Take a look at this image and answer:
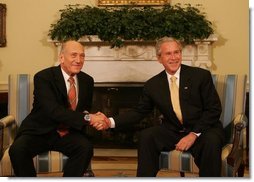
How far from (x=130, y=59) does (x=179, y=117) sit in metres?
1.54

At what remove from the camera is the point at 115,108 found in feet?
11.9

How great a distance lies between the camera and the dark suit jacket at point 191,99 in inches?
78.1

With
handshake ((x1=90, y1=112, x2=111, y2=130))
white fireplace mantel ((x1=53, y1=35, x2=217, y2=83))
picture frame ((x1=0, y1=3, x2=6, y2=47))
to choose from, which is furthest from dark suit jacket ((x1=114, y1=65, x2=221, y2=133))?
picture frame ((x1=0, y1=3, x2=6, y2=47))

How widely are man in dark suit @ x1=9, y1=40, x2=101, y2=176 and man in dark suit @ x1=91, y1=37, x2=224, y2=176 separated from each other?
0.48ft

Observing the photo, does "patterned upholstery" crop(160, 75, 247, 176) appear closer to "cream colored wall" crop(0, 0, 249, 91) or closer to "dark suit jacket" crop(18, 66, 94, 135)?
"dark suit jacket" crop(18, 66, 94, 135)

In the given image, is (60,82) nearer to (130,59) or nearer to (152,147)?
(152,147)

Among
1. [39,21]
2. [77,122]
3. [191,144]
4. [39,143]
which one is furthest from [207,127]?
[39,21]

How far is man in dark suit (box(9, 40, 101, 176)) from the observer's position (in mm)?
1853

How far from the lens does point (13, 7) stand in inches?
144

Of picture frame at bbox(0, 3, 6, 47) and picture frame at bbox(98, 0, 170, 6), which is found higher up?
picture frame at bbox(98, 0, 170, 6)

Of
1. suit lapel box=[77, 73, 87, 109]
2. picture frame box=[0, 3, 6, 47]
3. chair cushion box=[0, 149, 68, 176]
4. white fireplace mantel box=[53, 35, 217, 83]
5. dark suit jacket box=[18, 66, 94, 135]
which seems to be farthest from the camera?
picture frame box=[0, 3, 6, 47]

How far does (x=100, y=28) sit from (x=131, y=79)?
568mm

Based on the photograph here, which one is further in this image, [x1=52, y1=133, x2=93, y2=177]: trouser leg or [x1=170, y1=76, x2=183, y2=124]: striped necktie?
[x1=170, y1=76, x2=183, y2=124]: striped necktie

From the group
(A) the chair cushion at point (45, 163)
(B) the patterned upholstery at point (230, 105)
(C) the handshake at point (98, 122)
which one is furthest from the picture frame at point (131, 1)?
(A) the chair cushion at point (45, 163)
